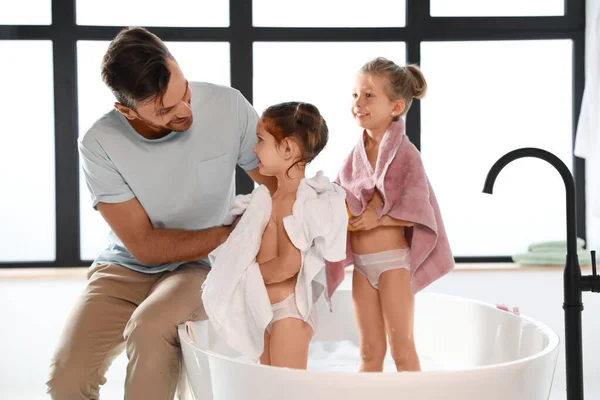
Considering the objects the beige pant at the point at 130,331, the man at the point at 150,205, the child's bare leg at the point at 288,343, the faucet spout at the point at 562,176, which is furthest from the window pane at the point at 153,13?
the faucet spout at the point at 562,176

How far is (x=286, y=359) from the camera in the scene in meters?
1.66

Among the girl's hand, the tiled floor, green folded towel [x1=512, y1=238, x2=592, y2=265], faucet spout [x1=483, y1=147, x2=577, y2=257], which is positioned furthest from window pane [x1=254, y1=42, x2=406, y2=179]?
faucet spout [x1=483, y1=147, x2=577, y2=257]

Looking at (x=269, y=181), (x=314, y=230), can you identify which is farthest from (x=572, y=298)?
(x=269, y=181)

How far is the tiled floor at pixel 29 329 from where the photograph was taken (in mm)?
3045

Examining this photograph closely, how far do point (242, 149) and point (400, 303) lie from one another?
0.67m

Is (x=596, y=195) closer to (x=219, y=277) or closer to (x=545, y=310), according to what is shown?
(x=545, y=310)

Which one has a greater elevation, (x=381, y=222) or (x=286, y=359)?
(x=381, y=222)

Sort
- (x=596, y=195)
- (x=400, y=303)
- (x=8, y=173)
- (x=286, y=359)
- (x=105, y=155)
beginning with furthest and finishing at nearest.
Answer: (x=8, y=173) → (x=596, y=195) → (x=105, y=155) → (x=400, y=303) → (x=286, y=359)

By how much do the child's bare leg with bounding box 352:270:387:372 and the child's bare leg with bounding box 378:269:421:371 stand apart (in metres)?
0.07

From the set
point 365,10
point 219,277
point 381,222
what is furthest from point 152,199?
point 365,10

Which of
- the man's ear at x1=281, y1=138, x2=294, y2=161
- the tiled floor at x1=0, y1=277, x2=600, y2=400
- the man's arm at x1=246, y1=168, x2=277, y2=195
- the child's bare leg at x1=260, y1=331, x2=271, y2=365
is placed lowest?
the tiled floor at x1=0, y1=277, x2=600, y2=400

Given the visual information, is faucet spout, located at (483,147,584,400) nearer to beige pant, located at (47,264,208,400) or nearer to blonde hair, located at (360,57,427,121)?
blonde hair, located at (360,57,427,121)

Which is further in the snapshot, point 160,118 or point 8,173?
point 8,173

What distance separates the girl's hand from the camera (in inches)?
73.0
